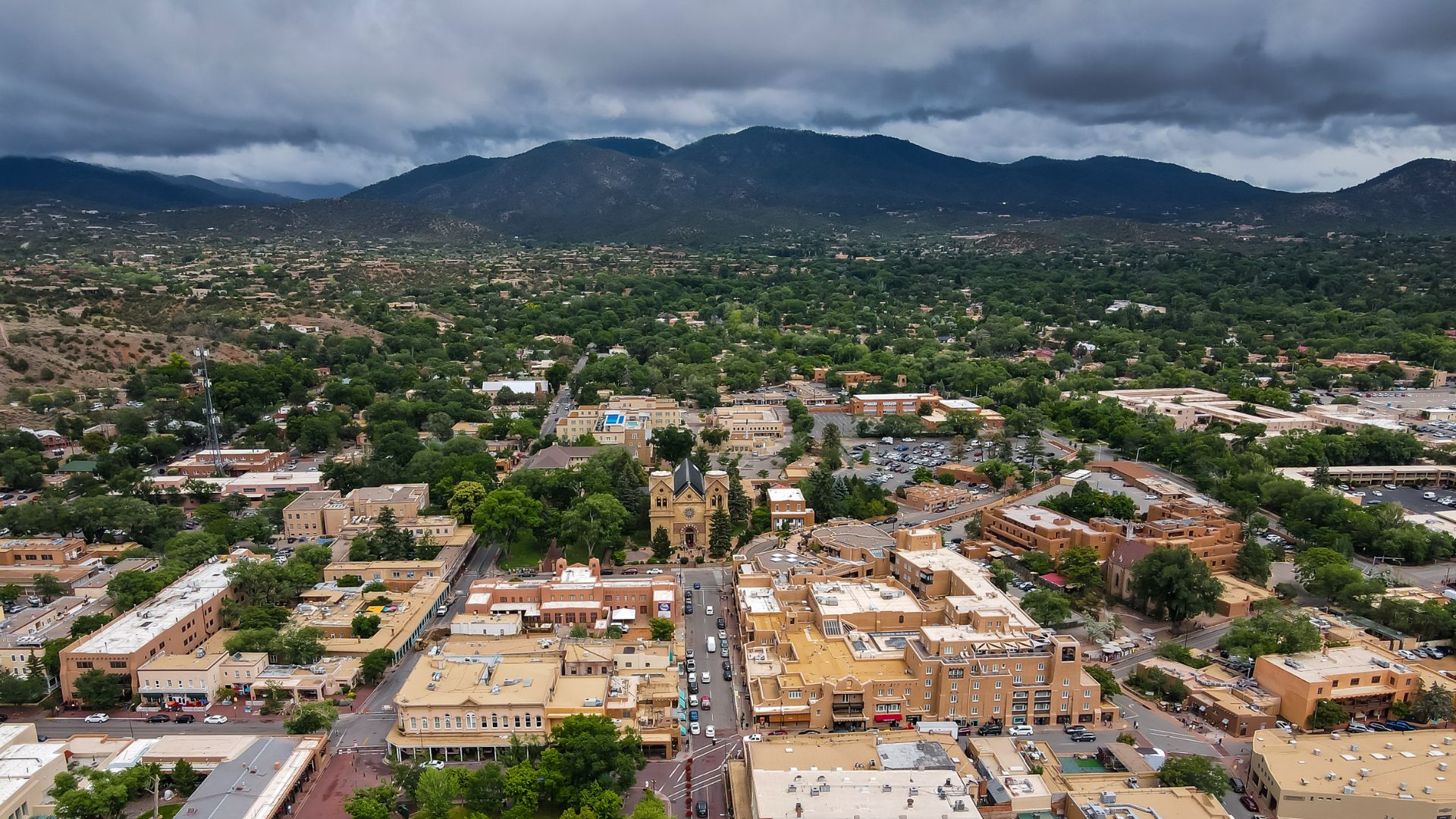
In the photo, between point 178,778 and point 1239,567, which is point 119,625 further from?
point 1239,567

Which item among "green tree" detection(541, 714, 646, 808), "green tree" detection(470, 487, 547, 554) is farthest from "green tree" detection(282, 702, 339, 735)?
"green tree" detection(470, 487, 547, 554)

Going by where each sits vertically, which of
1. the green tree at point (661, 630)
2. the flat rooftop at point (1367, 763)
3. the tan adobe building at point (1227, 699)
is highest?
the green tree at point (661, 630)

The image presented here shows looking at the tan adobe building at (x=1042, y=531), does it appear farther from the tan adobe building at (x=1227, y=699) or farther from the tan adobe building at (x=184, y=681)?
the tan adobe building at (x=184, y=681)

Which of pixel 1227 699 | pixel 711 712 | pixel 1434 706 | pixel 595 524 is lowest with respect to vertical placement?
pixel 711 712

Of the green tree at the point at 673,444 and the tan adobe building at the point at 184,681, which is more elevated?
the green tree at the point at 673,444

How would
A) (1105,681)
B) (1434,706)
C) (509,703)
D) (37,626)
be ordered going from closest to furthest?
(509,703)
(1434,706)
(1105,681)
(37,626)

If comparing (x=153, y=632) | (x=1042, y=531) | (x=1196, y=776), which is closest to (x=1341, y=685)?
(x=1196, y=776)

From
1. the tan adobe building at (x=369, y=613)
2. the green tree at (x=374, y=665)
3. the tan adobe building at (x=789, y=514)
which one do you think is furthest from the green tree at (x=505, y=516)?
the tan adobe building at (x=789, y=514)

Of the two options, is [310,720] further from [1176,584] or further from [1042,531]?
[1042,531]
